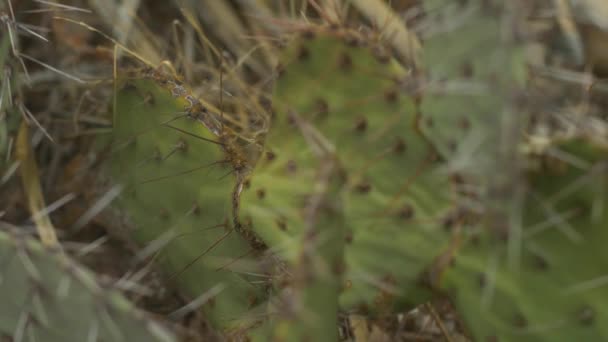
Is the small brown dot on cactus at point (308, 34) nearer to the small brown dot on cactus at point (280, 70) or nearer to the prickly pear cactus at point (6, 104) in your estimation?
the small brown dot on cactus at point (280, 70)

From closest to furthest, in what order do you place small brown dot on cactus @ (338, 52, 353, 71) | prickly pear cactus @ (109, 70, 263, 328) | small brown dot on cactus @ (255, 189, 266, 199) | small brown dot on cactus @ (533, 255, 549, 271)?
small brown dot on cactus @ (533, 255, 549, 271) < small brown dot on cactus @ (338, 52, 353, 71) < small brown dot on cactus @ (255, 189, 266, 199) < prickly pear cactus @ (109, 70, 263, 328)

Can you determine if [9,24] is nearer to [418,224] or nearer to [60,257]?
[60,257]

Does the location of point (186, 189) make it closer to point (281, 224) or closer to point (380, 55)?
point (281, 224)

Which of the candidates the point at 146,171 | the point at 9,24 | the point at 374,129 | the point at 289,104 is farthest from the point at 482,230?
the point at 9,24

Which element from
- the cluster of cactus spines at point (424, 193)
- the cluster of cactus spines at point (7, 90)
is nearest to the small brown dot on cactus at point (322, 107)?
the cluster of cactus spines at point (424, 193)

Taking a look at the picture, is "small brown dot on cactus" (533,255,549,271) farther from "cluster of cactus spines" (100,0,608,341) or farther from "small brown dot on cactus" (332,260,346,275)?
"small brown dot on cactus" (332,260,346,275)

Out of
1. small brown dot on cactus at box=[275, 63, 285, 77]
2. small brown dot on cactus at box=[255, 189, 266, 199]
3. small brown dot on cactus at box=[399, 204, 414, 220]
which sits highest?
small brown dot on cactus at box=[275, 63, 285, 77]

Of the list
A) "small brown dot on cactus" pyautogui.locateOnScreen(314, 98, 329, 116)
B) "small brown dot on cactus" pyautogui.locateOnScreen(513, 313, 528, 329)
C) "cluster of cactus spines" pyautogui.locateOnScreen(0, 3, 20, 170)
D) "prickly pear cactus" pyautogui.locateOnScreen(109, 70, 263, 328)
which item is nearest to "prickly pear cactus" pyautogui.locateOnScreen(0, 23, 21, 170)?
"cluster of cactus spines" pyautogui.locateOnScreen(0, 3, 20, 170)
